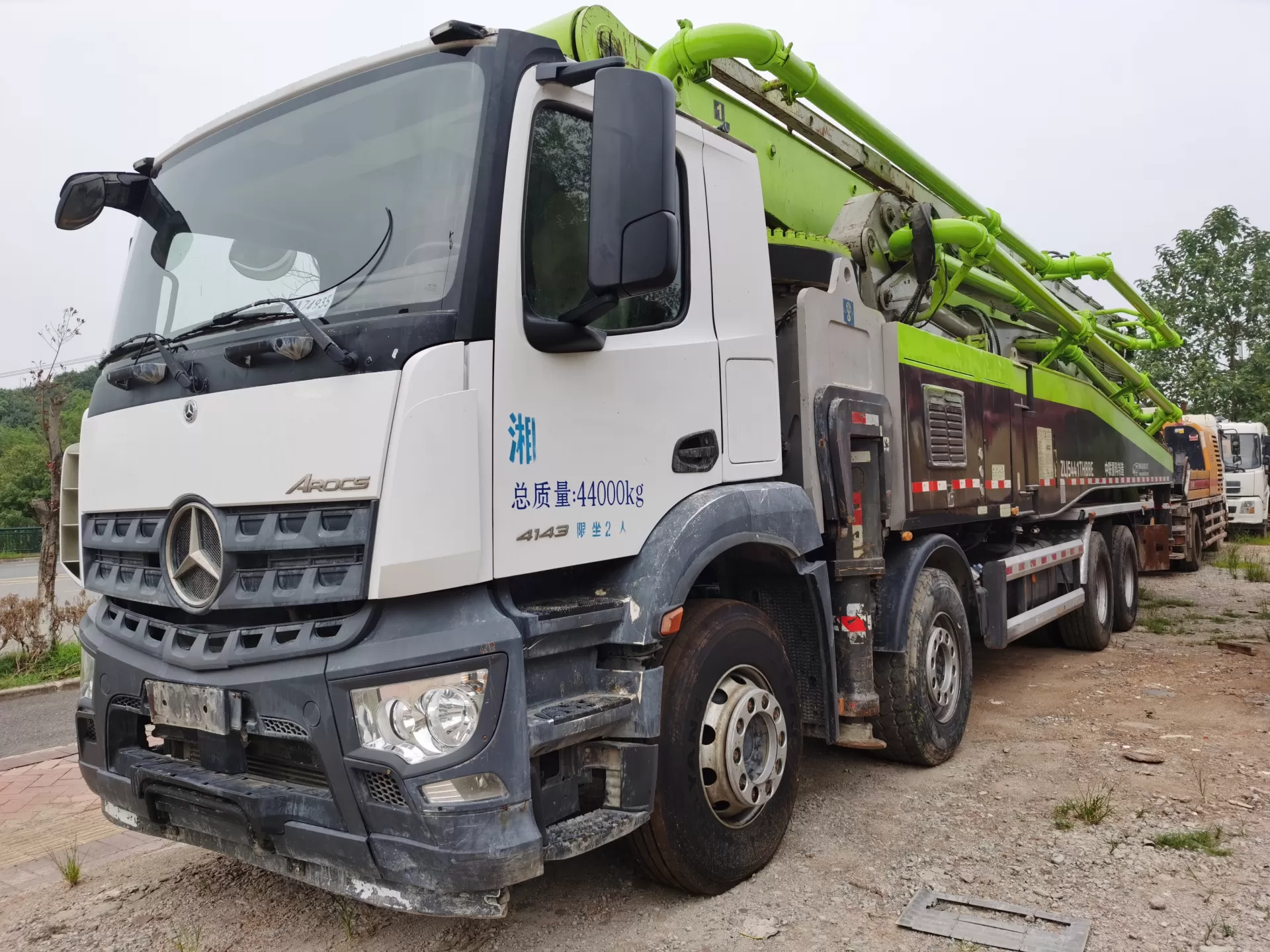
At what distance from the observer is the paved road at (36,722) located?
613 centimetres

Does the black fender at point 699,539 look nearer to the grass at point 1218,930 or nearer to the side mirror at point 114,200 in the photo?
the grass at point 1218,930

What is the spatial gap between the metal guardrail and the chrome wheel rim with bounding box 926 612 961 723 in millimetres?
35868

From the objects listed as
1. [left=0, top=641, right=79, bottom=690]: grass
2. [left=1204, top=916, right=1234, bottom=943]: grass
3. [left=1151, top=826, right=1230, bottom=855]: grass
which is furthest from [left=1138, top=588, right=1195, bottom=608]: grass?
[left=0, top=641, right=79, bottom=690]: grass

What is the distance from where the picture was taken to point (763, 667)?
3578mm

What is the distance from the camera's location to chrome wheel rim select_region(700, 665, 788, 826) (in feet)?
10.8

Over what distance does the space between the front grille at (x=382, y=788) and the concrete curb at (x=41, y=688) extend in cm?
624

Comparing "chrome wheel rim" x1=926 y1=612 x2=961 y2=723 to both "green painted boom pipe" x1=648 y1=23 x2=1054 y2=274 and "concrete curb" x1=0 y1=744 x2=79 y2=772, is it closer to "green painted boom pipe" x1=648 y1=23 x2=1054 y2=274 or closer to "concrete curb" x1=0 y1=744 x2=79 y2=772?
"green painted boom pipe" x1=648 y1=23 x2=1054 y2=274

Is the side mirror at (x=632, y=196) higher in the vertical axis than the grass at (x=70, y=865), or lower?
higher

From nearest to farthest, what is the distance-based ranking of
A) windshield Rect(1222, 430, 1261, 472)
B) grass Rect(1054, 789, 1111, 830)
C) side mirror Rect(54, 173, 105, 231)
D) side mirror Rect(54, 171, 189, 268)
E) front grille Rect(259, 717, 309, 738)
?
front grille Rect(259, 717, 309, 738) < side mirror Rect(54, 171, 189, 268) < side mirror Rect(54, 173, 105, 231) < grass Rect(1054, 789, 1111, 830) < windshield Rect(1222, 430, 1261, 472)

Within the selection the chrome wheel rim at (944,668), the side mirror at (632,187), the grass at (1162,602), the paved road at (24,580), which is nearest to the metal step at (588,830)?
the side mirror at (632,187)

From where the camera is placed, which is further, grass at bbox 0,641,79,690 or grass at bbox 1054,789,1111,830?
grass at bbox 0,641,79,690

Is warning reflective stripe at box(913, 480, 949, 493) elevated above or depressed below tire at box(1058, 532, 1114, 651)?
above

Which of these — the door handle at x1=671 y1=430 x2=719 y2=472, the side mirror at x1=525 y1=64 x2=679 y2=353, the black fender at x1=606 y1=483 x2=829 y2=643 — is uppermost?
the side mirror at x1=525 y1=64 x2=679 y2=353

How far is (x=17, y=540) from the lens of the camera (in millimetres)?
33531
